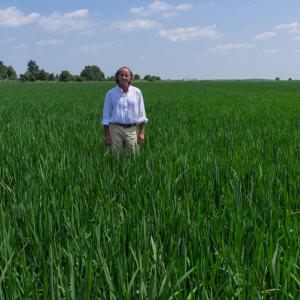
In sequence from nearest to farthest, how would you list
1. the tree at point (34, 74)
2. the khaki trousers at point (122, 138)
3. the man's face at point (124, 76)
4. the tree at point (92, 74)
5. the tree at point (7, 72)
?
the man's face at point (124, 76) → the khaki trousers at point (122, 138) → the tree at point (34, 74) → the tree at point (7, 72) → the tree at point (92, 74)

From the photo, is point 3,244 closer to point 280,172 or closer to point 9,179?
point 9,179

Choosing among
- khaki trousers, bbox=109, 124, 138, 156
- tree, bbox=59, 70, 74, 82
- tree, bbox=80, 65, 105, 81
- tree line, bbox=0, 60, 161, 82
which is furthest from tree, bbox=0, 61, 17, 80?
khaki trousers, bbox=109, 124, 138, 156

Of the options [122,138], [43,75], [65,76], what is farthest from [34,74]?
[122,138]

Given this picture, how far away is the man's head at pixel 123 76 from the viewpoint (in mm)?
4379

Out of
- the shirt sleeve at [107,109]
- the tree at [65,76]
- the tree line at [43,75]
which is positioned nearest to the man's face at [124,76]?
the shirt sleeve at [107,109]

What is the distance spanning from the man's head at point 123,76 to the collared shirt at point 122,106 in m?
0.13

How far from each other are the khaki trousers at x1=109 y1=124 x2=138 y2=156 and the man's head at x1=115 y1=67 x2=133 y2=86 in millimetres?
558

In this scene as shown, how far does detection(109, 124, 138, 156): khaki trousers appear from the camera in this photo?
15.5 ft

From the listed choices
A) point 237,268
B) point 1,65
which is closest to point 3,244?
point 237,268

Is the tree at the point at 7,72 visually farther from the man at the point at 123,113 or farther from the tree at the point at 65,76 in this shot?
the man at the point at 123,113

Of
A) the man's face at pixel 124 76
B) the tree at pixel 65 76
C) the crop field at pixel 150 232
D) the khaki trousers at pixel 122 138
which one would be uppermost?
the tree at pixel 65 76

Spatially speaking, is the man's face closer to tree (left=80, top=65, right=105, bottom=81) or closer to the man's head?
the man's head

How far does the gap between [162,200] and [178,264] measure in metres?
0.78

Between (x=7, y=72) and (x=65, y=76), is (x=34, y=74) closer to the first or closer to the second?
(x=7, y=72)
